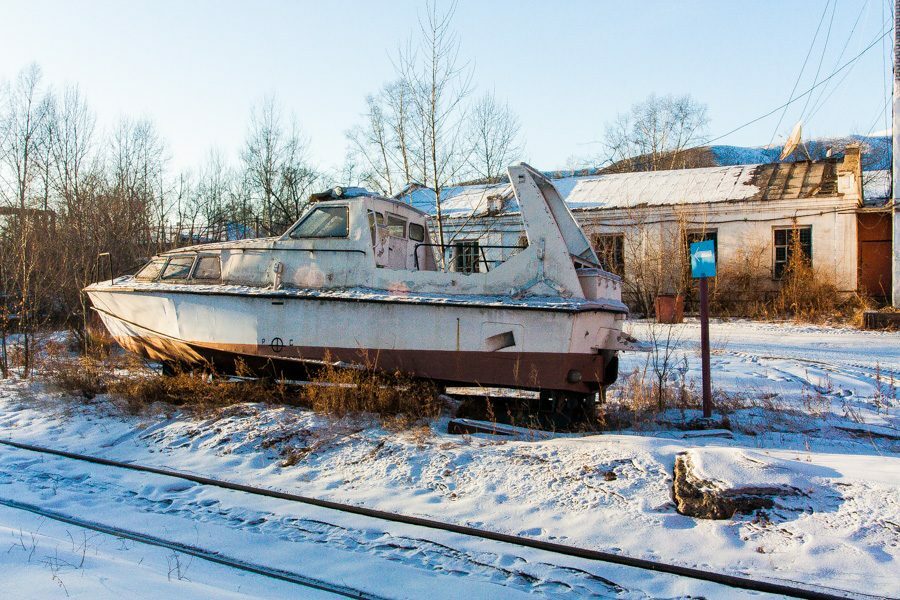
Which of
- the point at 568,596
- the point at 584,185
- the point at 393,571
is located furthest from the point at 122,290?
the point at 584,185

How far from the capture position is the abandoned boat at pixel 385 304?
22.1ft

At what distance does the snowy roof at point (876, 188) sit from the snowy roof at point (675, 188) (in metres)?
3.83

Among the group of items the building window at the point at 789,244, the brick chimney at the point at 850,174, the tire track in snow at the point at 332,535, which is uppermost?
the brick chimney at the point at 850,174

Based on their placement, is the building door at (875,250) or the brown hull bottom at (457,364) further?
the building door at (875,250)

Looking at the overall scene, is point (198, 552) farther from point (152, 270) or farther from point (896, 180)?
point (896, 180)

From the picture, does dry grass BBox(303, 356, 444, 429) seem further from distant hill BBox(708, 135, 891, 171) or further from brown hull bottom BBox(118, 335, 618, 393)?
distant hill BBox(708, 135, 891, 171)

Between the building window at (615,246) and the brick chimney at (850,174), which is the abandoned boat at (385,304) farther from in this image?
the brick chimney at (850,174)

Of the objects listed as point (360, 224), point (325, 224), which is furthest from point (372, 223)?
point (325, 224)

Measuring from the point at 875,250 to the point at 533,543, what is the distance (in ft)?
72.0

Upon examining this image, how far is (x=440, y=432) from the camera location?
640cm

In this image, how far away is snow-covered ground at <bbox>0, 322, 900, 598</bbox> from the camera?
11.4 feet

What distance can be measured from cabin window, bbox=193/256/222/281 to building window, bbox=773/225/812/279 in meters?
17.1

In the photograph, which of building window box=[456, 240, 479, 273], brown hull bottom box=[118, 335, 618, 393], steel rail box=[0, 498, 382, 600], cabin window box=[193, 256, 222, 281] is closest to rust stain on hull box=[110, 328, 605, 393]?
brown hull bottom box=[118, 335, 618, 393]

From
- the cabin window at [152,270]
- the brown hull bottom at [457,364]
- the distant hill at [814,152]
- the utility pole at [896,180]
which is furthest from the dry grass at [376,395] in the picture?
the distant hill at [814,152]
